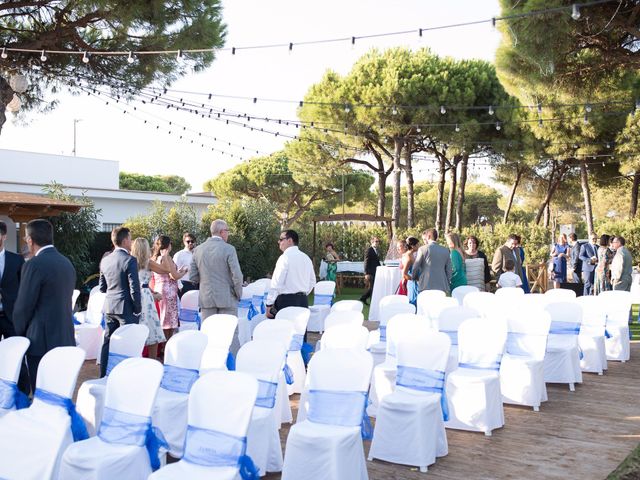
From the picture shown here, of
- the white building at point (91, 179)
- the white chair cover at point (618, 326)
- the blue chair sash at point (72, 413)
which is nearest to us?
the blue chair sash at point (72, 413)

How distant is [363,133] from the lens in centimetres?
2222

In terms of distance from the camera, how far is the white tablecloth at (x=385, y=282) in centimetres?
1177

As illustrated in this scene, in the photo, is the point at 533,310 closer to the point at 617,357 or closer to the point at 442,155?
the point at 617,357

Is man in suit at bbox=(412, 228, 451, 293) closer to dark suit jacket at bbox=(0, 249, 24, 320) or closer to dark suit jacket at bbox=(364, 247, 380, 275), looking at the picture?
dark suit jacket at bbox=(0, 249, 24, 320)

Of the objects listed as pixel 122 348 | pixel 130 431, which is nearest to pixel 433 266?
Result: pixel 122 348

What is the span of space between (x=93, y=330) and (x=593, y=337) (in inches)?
219

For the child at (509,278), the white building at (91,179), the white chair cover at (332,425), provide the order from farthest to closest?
the white building at (91,179), the child at (509,278), the white chair cover at (332,425)

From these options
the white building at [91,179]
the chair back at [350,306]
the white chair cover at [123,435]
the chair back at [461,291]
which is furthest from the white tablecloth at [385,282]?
the white building at [91,179]

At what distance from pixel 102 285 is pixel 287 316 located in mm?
1611

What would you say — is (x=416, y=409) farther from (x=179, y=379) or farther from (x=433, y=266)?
(x=433, y=266)

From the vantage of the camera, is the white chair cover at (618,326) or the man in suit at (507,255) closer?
the white chair cover at (618,326)

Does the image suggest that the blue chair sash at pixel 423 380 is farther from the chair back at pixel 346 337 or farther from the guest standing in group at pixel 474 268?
the guest standing in group at pixel 474 268

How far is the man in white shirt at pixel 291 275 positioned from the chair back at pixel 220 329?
4.15 ft

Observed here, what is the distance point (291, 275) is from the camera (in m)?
6.83
